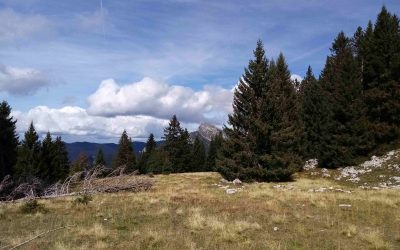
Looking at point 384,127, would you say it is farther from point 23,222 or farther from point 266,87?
point 23,222

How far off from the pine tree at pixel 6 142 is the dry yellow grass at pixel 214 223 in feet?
93.6

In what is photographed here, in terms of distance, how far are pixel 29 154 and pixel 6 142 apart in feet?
9.58

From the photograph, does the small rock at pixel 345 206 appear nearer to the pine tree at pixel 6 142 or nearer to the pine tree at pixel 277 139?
the pine tree at pixel 277 139

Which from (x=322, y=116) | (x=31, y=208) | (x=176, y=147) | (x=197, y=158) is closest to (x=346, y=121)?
(x=322, y=116)

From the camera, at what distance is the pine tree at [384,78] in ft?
141

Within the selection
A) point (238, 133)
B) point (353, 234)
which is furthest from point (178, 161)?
point (353, 234)

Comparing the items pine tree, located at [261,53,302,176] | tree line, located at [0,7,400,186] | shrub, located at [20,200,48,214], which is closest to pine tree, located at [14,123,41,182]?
tree line, located at [0,7,400,186]

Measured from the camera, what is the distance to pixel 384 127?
42.5m

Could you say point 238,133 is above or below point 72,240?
above

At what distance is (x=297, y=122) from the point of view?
50.5 meters

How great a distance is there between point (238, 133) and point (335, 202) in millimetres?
20648

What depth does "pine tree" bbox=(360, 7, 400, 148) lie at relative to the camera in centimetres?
4284

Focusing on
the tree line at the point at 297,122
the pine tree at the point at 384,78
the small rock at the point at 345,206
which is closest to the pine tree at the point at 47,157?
the tree line at the point at 297,122

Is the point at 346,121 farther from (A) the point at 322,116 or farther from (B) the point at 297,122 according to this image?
(B) the point at 297,122
